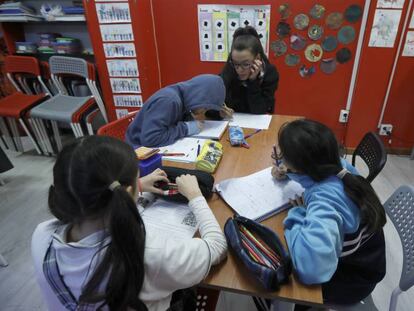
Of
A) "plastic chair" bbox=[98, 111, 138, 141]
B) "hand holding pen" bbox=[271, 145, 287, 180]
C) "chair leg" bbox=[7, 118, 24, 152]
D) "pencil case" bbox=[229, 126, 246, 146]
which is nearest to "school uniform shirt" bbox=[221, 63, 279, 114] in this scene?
"pencil case" bbox=[229, 126, 246, 146]

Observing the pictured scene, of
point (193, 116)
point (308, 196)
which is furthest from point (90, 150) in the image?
point (193, 116)

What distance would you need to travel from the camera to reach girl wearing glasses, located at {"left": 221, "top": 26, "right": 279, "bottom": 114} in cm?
182

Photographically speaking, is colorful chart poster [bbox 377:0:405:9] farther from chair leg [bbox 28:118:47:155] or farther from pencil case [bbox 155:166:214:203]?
chair leg [bbox 28:118:47:155]

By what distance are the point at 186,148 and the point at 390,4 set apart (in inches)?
83.9

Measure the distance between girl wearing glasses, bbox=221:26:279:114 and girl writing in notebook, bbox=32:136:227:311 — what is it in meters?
1.35

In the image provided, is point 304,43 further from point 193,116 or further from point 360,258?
point 360,258

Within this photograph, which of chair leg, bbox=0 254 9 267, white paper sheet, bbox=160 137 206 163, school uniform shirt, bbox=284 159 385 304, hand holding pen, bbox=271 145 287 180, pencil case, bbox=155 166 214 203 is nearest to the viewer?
school uniform shirt, bbox=284 159 385 304

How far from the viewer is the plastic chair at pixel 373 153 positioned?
121cm

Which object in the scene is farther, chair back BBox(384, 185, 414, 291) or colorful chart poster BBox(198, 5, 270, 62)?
colorful chart poster BBox(198, 5, 270, 62)

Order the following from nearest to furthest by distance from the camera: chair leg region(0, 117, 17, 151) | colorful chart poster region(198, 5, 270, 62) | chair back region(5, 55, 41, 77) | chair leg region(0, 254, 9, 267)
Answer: chair leg region(0, 254, 9, 267)
colorful chart poster region(198, 5, 270, 62)
chair back region(5, 55, 41, 77)
chair leg region(0, 117, 17, 151)

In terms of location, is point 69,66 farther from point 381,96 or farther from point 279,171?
point 381,96

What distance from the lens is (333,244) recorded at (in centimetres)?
71

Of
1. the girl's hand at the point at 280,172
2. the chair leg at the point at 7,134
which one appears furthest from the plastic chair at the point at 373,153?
the chair leg at the point at 7,134

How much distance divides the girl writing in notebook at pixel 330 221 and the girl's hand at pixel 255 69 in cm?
111
